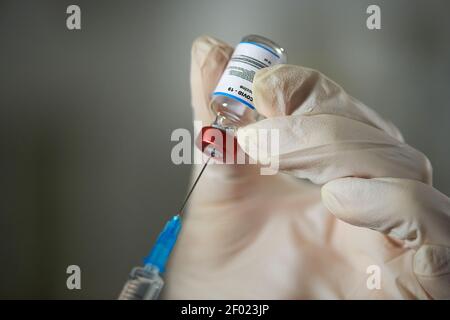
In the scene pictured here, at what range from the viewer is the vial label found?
91 cm

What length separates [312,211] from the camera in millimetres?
1248

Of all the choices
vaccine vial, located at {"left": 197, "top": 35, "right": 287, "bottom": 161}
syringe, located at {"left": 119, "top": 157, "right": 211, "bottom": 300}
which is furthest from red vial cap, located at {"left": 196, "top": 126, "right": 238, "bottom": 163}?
syringe, located at {"left": 119, "top": 157, "right": 211, "bottom": 300}

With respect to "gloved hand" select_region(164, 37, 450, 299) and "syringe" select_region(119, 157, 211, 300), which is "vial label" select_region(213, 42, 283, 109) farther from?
"syringe" select_region(119, 157, 211, 300)

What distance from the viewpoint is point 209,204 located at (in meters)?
1.22

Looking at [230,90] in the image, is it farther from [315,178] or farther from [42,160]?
[42,160]

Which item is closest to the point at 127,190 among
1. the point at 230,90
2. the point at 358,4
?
the point at 230,90

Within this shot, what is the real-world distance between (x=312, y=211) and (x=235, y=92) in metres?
0.53

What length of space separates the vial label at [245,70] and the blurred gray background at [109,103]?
1.13 feet

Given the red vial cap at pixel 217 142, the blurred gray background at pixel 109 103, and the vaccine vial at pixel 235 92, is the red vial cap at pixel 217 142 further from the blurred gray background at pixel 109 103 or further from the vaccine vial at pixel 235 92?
the blurred gray background at pixel 109 103

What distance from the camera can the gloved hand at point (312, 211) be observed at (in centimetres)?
89

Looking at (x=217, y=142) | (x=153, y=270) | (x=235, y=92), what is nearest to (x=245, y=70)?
(x=235, y=92)

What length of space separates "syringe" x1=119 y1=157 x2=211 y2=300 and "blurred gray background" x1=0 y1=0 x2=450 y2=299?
Answer: 1.18ft

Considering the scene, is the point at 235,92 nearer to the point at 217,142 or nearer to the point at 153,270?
the point at 217,142

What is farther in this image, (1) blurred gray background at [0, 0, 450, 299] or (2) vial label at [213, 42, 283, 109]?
(1) blurred gray background at [0, 0, 450, 299]
